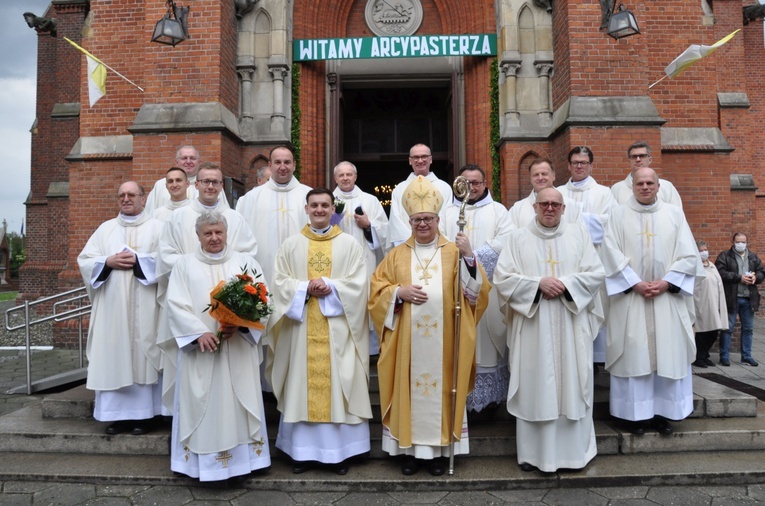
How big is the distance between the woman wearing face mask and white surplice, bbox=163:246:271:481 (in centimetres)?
695

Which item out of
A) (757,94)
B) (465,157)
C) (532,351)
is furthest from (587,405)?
(757,94)

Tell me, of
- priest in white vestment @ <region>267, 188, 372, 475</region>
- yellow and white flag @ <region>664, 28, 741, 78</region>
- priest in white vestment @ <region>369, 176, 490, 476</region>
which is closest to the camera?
priest in white vestment @ <region>369, 176, 490, 476</region>

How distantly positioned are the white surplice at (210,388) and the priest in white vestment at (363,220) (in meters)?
1.68

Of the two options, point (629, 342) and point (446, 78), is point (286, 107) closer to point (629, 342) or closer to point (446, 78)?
point (446, 78)

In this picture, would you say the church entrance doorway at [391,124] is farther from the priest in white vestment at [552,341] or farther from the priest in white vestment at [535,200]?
the priest in white vestment at [552,341]

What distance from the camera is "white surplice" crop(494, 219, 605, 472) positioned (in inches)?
160

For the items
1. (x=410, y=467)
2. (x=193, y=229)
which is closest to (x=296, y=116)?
(x=193, y=229)

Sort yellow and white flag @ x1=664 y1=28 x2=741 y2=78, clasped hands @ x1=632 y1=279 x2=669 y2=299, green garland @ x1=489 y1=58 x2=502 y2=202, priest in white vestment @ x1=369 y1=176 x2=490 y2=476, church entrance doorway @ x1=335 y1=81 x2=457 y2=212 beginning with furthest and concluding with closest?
church entrance doorway @ x1=335 y1=81 x2=457 y2=212 < green garland @ x1=489 y1=58 x2=502 y2=202 < yellow and white flag @ x1=664 y1=28 x2=741 y2=78 < clasped hands @ x1=632 y1=279 x2=669 y2=299 < priest in white vestment @ x1=369 y1=176 x2=490 y2=476

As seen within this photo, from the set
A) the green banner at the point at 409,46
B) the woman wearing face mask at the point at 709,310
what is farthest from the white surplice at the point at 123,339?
the woman wearing face mask at the point at 709,310

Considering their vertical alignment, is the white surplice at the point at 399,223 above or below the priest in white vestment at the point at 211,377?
above

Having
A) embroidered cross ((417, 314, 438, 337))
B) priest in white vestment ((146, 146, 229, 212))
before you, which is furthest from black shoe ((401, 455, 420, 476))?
priest in white vestment ((146, 146, 229, 212))

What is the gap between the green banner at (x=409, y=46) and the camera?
8977 millimetres

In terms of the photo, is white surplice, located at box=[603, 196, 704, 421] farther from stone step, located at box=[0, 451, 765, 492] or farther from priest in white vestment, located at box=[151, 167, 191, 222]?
priest in white vestment, located at box=[151, 167, 191, 222]

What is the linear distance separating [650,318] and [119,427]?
15.6 ft
